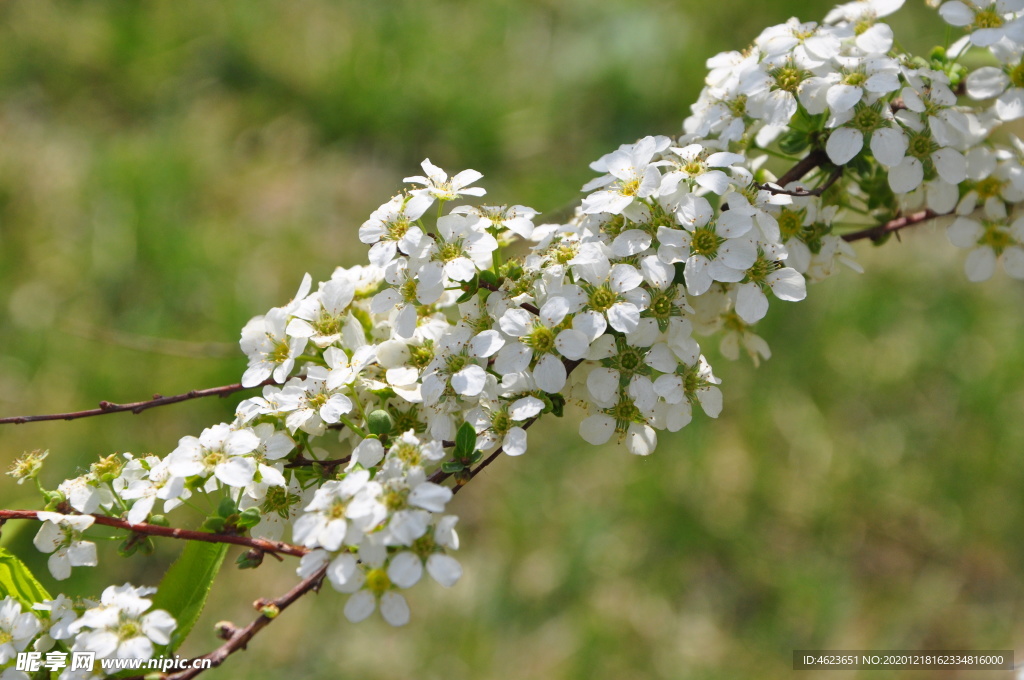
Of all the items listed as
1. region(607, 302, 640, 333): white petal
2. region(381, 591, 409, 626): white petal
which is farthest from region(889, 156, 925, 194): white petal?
region(381, 591, 409, 626): white petal

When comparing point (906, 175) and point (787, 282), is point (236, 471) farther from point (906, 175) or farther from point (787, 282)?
point (906, 175)

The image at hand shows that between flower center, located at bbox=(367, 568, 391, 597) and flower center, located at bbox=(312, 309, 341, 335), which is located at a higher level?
flower center, located at bbox=(312, 309, 341, 335)

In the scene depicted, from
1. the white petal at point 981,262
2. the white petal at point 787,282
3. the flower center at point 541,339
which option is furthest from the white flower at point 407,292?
the white petal at point 981,262

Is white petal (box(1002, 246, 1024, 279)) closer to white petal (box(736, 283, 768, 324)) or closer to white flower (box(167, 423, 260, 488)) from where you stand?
white petal (box(736, 283, 768, 324))

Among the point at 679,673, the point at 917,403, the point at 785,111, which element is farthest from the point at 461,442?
the point at 917,403

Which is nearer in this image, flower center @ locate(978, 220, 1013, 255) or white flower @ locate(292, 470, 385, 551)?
white flower @ locate(292, 470, 385, 551)

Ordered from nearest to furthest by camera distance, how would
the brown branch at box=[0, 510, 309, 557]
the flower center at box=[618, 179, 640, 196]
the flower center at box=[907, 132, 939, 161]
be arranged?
1. the brown branch at box=[0, 510, 309, 557]
2. the flower center at box=[618, 179, 640, 196]
3. the flower center at box=[907, 132, 939, 161]

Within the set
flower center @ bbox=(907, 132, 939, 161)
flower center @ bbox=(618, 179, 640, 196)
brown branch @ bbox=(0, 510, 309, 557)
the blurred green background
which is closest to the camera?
brown branch @ bbox=(0, 510, 309, 557)

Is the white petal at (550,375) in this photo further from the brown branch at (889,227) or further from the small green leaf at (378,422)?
the brown branch at (889,227)
